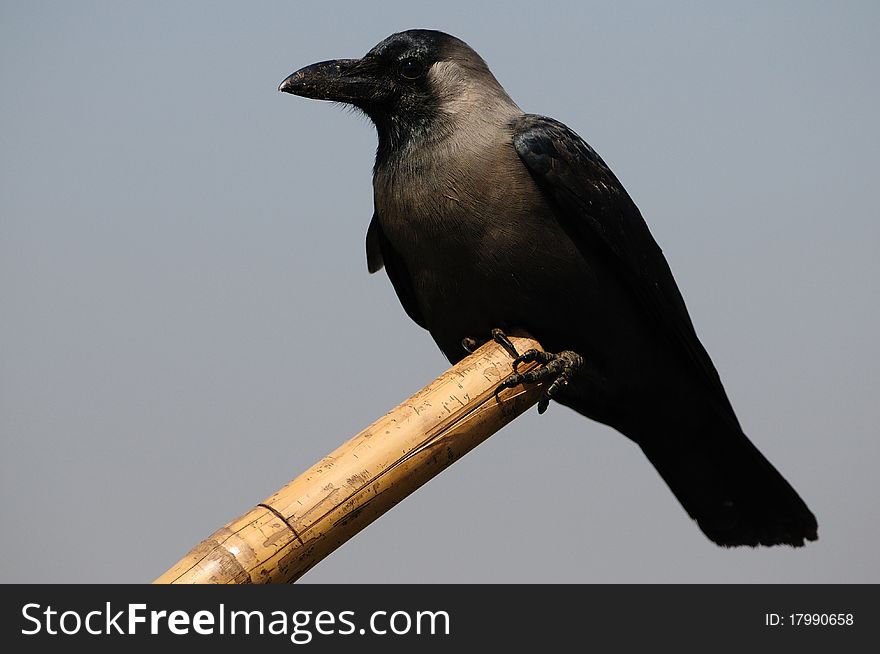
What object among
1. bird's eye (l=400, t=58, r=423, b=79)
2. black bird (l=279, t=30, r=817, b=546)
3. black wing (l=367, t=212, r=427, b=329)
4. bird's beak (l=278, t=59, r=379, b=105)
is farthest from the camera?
black wing (l=367, t=212, r=427, b=329)

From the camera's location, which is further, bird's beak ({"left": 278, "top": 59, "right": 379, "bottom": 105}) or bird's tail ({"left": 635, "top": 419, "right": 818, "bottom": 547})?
bird's tail ({"left": 635, "top": 419, "right": 818, "bottom": 547})

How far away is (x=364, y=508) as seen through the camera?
2.78 m

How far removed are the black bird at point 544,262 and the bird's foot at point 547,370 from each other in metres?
0.01

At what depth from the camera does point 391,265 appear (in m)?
4.50

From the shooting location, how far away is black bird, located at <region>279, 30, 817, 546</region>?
151 inches

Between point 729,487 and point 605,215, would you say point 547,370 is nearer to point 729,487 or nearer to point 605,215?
point 605,215

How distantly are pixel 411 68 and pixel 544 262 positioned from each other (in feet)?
3.47

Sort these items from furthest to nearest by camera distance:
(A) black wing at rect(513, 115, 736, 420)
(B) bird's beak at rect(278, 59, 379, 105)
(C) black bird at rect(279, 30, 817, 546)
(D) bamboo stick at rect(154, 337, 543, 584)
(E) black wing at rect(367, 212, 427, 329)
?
1. (E) black wing at rect(367, 212, 427, 329)
2. (B) bird's beak at rect(278, 59, 379, 105)
3. (A) black wing at rect(513, 115, 736, 420)
4. (C) black bird at rect(279, 30, 817, 546)
5. (D) bamboo stick at rect(154, 337, 543, 584)

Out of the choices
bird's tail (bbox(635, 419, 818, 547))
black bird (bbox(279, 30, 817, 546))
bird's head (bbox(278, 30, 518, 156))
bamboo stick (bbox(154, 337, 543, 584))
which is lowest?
bamboo stick (bbox(154, 337, 543, 584))

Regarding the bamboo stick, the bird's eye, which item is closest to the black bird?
the bird's eye

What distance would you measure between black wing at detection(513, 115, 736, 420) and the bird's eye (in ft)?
1.62

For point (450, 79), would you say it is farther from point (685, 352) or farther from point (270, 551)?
point (270, 551)

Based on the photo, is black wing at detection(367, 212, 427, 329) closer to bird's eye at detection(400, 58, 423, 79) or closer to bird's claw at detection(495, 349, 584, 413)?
bird's eye at detection(400, 58, 423, 79)

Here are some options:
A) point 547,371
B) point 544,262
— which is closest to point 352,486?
point 547,371
